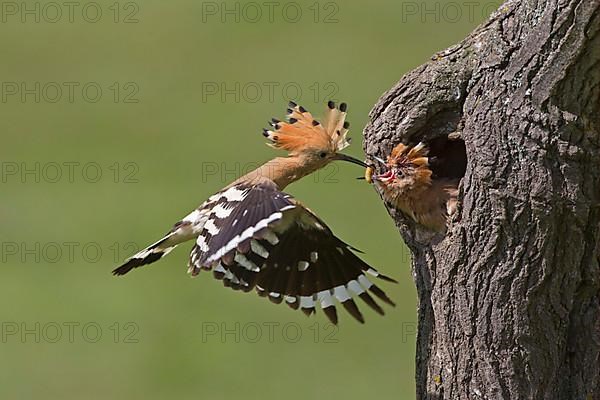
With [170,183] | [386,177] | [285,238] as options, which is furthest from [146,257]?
[170,183]

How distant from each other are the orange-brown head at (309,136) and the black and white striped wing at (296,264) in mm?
323

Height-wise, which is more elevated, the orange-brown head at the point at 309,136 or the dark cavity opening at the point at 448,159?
the orange-brown head at the point at 309,136

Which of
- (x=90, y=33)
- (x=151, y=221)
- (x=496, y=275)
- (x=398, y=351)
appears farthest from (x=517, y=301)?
(x=90, y=33)

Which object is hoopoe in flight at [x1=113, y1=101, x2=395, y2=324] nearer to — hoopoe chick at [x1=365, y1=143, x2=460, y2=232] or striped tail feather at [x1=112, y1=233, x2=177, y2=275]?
striped tail feather at [x1=112, y1=233, x2=177, y2=275]

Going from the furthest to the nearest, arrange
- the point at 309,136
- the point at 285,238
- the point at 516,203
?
the point at 309,136
the point at 285,238
the point at 516,203

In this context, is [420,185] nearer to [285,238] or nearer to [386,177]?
[386,177]

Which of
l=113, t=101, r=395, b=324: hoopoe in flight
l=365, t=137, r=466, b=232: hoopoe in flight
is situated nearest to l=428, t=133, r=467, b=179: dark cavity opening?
l=365, t=137, r=466, b=232: hoopoe in flight

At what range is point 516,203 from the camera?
139 inches

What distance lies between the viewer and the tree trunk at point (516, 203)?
3.40m

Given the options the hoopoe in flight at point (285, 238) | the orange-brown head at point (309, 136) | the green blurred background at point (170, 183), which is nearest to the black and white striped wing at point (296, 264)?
the hoopoe in flight at point (285, 238)

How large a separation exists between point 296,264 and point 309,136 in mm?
500

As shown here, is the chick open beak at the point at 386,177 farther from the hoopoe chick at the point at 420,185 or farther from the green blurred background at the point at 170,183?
the green blurred background at the point at 170,183

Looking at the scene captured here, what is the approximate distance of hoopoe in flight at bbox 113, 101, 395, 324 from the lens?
4066 millimetres

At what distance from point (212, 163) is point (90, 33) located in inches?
155
